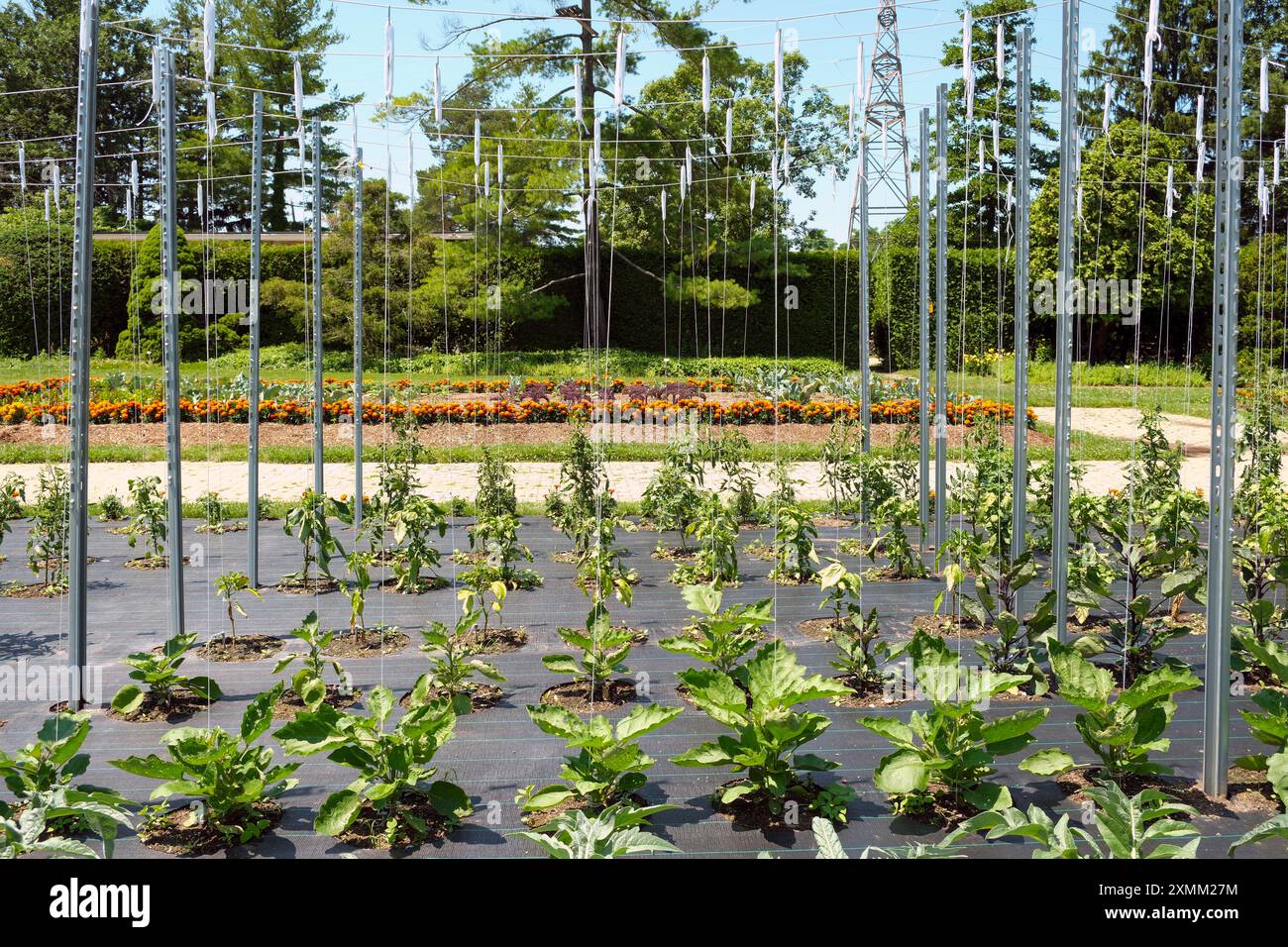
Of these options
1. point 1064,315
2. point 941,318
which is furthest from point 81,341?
point 941,318

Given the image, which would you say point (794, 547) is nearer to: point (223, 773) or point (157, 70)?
point (223, 773)

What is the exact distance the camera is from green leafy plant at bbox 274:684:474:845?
279cm

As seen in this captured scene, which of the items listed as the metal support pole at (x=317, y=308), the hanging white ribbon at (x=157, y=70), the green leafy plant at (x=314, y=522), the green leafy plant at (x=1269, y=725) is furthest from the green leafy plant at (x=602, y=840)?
the metal support pole at (x=317, y=308)

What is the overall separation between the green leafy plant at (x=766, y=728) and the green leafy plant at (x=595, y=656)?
2.11ft

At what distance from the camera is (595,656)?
3.86 m

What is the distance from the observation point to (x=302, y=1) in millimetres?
19516

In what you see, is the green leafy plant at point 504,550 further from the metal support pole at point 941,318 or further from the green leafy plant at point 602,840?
the green leafy plant at point 602,840

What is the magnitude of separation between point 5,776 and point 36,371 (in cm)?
1484

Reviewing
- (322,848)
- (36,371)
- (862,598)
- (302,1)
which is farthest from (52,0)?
(322,848)

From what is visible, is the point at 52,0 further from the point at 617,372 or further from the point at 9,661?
the point at 9,661

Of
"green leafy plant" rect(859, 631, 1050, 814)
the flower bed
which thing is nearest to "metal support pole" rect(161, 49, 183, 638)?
"green leafy plant" rect(859, 631, 1050, 814)

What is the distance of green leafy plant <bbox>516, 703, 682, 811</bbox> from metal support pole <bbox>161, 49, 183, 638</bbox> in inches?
77.5

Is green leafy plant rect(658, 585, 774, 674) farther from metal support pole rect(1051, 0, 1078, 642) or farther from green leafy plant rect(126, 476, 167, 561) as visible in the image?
green leafy plant rect(126, 476, 167, 561)

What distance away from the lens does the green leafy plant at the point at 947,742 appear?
9.16 feet
